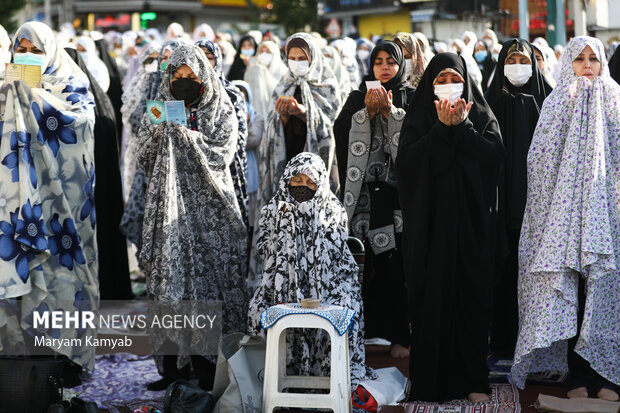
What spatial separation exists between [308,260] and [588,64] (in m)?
1.84

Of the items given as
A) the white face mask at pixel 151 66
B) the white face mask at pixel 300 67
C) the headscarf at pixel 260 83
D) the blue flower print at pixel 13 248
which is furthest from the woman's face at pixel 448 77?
the headscarf at pixel 260 83

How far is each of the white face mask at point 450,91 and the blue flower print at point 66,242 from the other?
7.02ft

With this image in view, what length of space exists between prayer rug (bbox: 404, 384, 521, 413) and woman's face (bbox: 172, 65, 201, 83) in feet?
7.30

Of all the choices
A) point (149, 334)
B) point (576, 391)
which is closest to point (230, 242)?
point (149, 334)

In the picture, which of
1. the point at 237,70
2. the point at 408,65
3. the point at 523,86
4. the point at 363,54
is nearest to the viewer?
the point at 523,86

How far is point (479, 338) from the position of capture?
500cm

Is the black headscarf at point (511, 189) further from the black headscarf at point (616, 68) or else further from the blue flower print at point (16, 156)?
the blue flower print at point (16, 156)

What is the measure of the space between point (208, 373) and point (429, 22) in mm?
22066

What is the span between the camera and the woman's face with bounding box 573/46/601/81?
520 centimetres

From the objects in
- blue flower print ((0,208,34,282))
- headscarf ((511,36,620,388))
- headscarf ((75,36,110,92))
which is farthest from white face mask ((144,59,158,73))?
headscarf ((511,36,620,388))

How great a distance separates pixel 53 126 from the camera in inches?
211

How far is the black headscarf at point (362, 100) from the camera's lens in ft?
20.1

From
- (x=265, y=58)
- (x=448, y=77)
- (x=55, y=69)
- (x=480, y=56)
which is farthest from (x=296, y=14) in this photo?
(x=448, y=77)

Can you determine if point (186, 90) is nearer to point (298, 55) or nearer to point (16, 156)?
point (16, 156)
